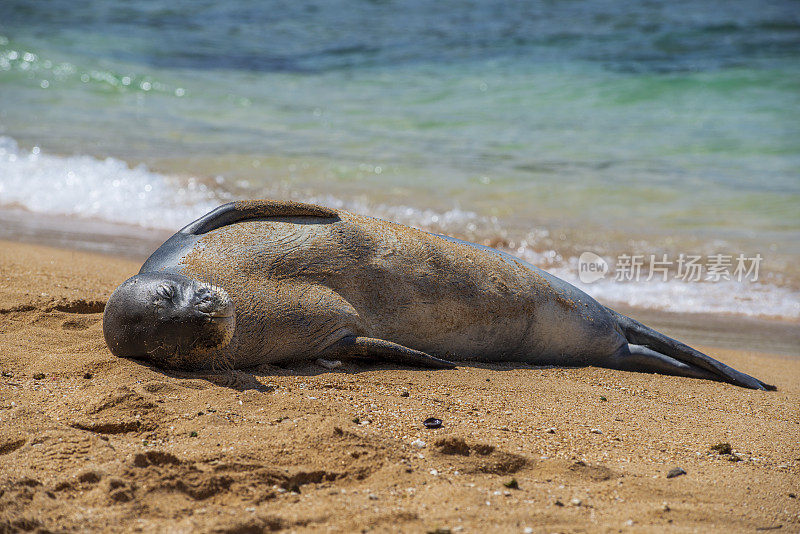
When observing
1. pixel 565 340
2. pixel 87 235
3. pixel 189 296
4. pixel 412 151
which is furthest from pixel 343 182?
pixel 189 296

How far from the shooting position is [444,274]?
3.77 metres

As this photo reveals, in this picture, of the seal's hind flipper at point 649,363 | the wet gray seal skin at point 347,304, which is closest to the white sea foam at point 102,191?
the wet gray seal skin at point 347,304

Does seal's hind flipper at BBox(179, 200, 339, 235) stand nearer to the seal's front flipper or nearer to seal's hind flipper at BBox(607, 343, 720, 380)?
the seal's front flipper

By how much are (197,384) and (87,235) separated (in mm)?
3773

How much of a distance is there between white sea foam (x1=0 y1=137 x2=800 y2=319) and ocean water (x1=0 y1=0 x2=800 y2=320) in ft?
0.08

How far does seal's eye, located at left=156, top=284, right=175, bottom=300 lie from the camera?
9.82 ft

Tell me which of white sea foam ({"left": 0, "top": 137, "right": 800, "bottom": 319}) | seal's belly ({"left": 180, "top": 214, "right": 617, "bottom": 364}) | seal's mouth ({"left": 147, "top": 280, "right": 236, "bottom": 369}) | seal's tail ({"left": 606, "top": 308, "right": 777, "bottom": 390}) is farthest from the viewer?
white sea foam ({"left": 0, "top": 137, "right": 800, "bottom": 319})

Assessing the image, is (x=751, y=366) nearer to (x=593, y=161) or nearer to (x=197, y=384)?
(x=197, y=384)

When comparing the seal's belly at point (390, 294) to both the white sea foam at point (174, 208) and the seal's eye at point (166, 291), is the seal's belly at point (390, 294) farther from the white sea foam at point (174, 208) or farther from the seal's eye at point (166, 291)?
the white sea foam at point (174, 208)

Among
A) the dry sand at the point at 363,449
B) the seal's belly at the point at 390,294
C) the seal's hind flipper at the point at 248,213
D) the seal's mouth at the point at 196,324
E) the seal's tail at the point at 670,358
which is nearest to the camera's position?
the dry sand at the point at 363,449

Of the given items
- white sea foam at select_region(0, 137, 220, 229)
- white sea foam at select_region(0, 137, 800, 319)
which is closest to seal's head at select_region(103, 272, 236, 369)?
white sea foam at select_region(0, 137, 800, 319)

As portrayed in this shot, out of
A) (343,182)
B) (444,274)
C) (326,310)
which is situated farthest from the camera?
(343,182)
